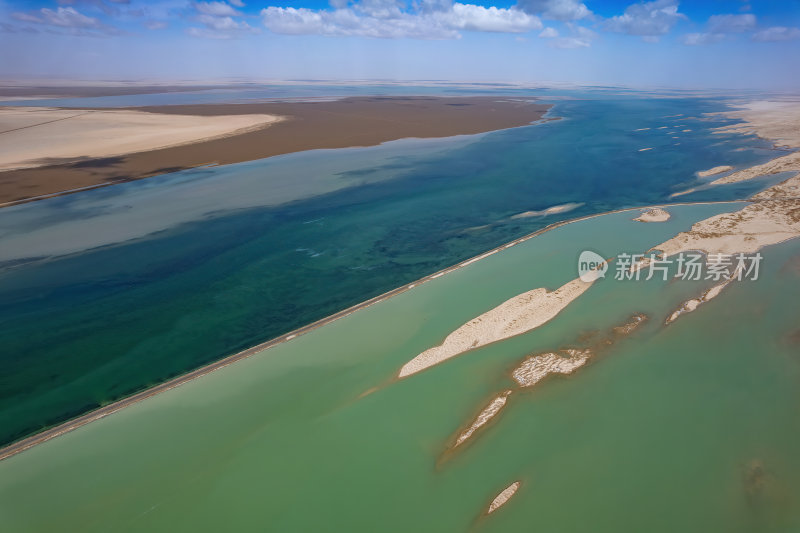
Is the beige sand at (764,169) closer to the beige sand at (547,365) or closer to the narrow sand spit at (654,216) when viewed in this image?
the narrow sand spit at (654,216)

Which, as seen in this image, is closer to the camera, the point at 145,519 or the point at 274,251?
the point at 145,519

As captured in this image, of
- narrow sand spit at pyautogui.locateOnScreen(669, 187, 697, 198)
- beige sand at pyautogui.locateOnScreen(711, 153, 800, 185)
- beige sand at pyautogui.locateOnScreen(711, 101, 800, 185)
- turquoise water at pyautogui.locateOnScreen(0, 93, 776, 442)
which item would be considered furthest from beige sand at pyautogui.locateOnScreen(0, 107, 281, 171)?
beige sand at pyautogui.locateOnScreen(711, 101, 800, 185)

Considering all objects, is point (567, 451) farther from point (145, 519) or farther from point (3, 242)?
point (3, 242)

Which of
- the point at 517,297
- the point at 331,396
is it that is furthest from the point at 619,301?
the point at 331,396

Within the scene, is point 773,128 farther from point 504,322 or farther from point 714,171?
point 504,322
